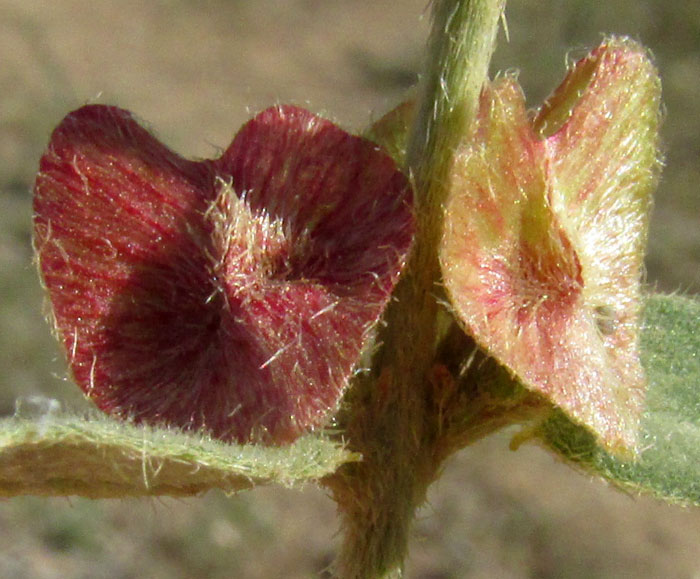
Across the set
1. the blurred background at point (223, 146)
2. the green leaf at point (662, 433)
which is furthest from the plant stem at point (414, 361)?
the blurred background at point (223, 146)

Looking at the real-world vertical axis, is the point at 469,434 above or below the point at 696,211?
below

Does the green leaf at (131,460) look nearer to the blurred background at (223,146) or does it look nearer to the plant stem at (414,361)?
the plant stem at (414,361)

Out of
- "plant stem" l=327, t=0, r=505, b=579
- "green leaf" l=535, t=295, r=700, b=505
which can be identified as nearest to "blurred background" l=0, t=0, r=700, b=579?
"green leaf" l=535, t=295, r=700, b=505

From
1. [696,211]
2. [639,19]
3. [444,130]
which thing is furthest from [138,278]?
[639,19]

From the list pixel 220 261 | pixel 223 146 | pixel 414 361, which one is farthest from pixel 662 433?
pixel 223 146

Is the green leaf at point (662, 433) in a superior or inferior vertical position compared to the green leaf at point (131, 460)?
superior

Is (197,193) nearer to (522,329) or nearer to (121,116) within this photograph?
(121,116)
